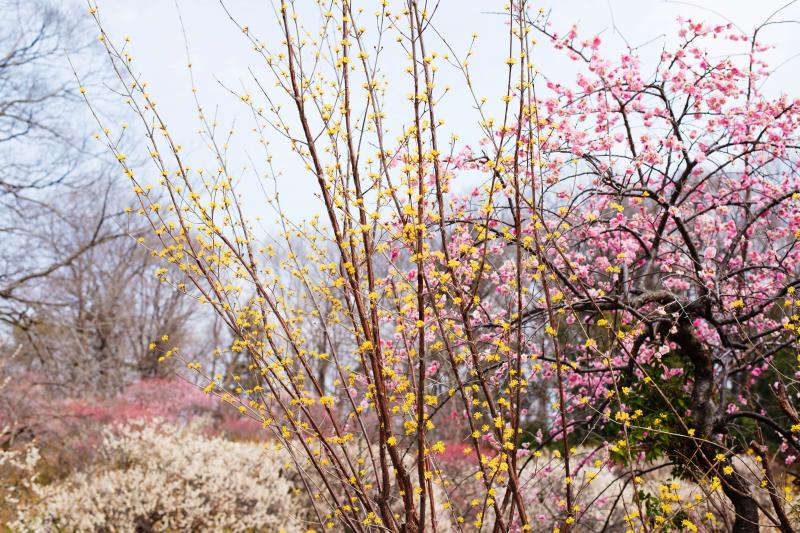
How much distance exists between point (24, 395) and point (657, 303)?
26.0ft

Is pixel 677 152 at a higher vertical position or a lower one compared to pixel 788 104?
lower

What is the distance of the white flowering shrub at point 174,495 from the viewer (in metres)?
6.36

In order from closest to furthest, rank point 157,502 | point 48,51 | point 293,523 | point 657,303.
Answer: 1. point 657,303
2. point 157,502
3. point 293,523
4. point 48,51

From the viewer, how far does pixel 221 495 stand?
22.4 feet

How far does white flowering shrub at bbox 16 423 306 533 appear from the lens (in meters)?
6.36

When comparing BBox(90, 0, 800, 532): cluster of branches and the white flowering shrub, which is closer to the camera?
BBox(90, 0, 800, 532): cluster of branches

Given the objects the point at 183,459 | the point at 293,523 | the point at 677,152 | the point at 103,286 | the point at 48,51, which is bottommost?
the point at 293,523

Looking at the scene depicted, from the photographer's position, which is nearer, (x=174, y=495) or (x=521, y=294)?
(x=521, y=294)

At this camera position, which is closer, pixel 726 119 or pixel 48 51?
pixel 726 119

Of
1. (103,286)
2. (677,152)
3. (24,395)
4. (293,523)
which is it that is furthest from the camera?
(103,286)

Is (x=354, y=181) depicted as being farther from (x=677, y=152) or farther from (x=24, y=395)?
(x=24, y=395)

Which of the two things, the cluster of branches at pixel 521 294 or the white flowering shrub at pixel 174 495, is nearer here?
the cluster of branches at pixel 521 294

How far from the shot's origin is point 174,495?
673cm

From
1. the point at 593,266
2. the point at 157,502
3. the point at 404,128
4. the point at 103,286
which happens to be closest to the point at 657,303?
the point at 593,266
